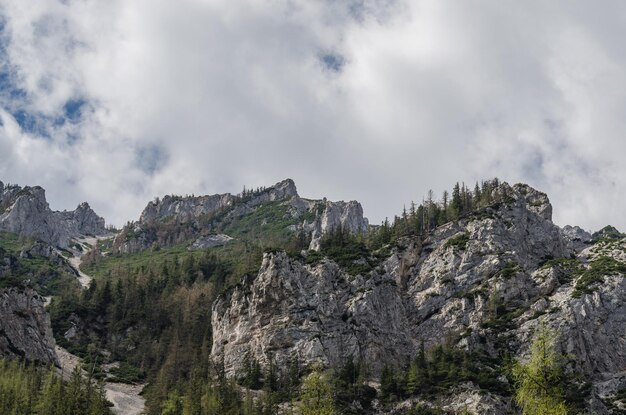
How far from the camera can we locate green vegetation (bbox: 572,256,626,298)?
14425 centimetres

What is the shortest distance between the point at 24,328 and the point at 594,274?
490 feet

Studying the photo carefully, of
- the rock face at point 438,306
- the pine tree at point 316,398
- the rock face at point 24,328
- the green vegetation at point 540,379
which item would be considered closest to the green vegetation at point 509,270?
the rock face at point 438,306

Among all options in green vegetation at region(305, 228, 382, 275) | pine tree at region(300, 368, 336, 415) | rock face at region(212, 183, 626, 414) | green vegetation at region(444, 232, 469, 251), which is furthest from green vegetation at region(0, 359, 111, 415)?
green vegetation at region(444, 232, 469, 251)

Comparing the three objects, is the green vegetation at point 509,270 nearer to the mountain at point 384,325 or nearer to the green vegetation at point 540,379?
the mountain at point 384,325

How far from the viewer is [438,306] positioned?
526ft

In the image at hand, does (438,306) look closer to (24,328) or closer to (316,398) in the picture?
(316,398)

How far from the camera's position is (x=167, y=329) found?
17838cm

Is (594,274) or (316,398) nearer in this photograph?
(316,398)

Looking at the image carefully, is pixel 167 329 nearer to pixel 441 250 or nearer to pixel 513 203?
pixel 441 250

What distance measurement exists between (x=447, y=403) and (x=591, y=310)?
49.3 m

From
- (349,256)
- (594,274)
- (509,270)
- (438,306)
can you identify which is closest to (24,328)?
(349,256)

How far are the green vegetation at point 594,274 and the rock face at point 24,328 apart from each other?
13587 centimetres

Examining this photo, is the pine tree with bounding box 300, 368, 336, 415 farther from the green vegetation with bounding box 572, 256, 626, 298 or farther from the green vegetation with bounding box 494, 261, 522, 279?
the green vegetation with bounding box 494, 261, 522, 279

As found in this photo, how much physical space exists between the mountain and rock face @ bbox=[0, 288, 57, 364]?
473 millimetres
